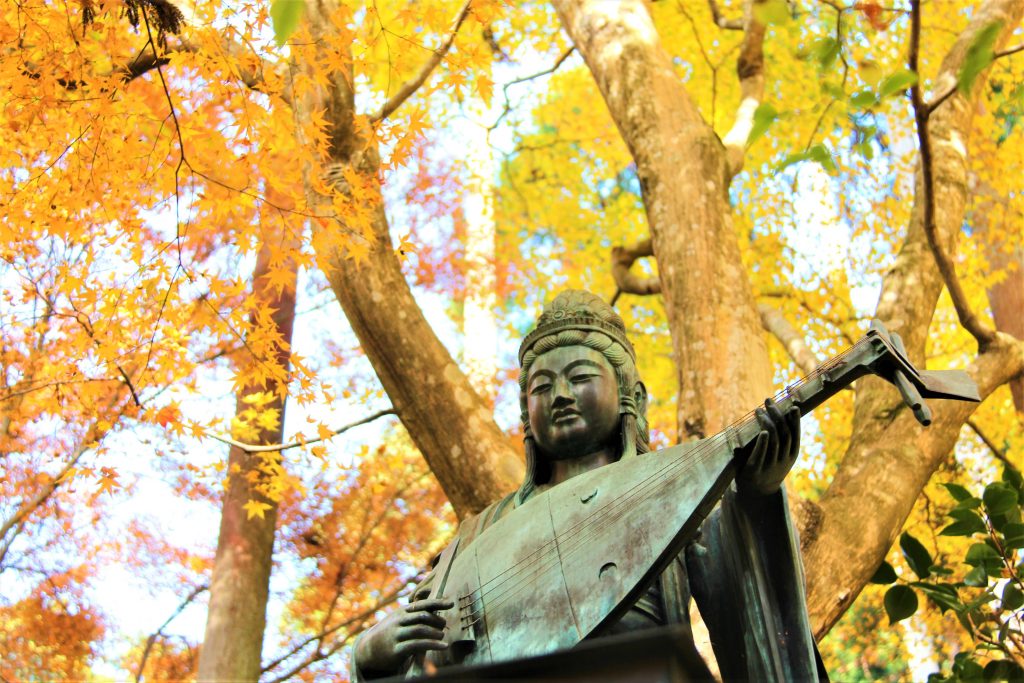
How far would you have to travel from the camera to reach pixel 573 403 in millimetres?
4277

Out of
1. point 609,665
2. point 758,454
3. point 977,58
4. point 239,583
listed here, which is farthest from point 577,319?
point 239,583

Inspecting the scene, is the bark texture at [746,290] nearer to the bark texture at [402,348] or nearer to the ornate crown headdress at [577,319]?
the bark texture at [402,348]

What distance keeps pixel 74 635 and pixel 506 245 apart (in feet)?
21.9

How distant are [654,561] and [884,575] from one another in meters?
3.40

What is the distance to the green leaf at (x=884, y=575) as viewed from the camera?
6395 mm

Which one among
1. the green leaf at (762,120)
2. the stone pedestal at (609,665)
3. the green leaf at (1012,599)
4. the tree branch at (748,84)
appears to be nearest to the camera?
the stone pedestal at (609,665)

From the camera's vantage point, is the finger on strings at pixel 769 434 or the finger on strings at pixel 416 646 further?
the finger on strings at pixel 416 646

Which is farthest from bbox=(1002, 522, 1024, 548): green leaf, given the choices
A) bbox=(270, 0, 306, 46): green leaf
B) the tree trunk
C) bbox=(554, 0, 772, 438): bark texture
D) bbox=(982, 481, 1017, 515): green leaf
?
the tree trunk

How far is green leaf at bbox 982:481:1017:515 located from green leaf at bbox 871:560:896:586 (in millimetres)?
740

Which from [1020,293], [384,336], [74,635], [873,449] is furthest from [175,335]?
[1020,293]

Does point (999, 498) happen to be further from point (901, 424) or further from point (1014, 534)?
point (901, 424)

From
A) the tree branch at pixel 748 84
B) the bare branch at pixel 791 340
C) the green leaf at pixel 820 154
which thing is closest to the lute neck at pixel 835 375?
the green leaf at pixel 820 154

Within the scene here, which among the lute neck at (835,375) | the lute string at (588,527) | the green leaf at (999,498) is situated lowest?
the lute string at (588,527)

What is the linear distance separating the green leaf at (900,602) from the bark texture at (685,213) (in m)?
1.21
